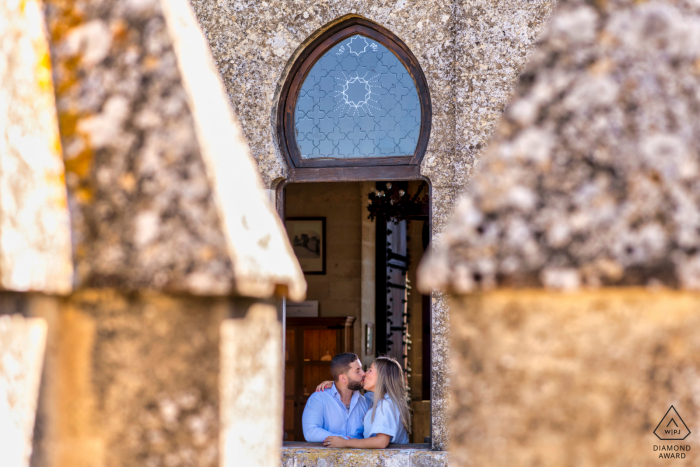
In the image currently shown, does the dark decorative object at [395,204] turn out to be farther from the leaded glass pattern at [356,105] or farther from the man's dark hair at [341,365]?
the leaded glass pattern at [356,105]

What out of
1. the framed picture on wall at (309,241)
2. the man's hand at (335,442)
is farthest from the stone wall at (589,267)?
the framed picture on wall at (309,241)

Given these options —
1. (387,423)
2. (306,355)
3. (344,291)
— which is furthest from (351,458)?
(344,291)

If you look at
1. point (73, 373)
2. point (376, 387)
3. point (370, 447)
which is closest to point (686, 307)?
point (73, 373)

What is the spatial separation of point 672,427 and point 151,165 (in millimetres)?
709

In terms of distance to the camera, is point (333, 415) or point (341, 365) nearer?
point (333, 415)

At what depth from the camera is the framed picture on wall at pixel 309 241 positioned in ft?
32.0

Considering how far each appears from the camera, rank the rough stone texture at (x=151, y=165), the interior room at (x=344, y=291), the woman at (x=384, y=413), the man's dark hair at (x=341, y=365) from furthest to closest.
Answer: the interior room at (x=344, y=291) < the man's dark hair at (x=341, y=365) < the woman at (x=384, y=413) < the rough stone texture at (x=151, y=165)

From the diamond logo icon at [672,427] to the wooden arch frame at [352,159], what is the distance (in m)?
3.49

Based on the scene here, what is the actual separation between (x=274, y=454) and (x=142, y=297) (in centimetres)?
35

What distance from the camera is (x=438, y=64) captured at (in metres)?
4.09

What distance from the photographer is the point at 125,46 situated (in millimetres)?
973

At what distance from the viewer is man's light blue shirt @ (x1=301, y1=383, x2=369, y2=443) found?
482 centimetres

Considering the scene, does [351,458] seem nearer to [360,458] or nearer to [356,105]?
[360,458]

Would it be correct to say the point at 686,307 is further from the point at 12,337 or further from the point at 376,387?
the point at 376,387
